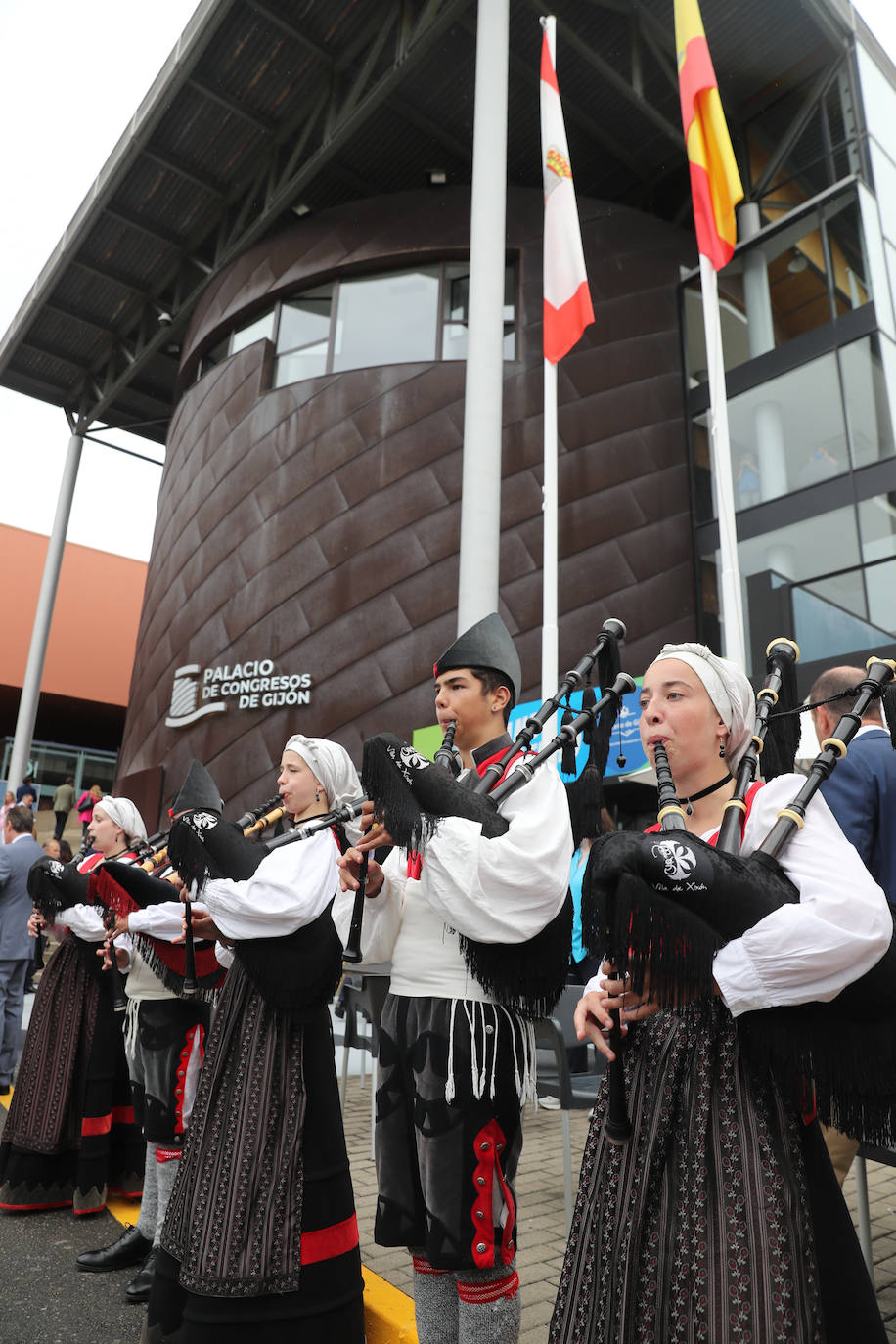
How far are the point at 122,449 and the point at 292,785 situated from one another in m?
19.4

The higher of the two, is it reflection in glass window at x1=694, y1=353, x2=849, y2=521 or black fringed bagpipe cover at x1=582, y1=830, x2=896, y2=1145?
reflection in glass window at x1=694, y1=353, x2=849, y2=521

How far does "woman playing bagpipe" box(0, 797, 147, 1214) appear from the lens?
4047 mm

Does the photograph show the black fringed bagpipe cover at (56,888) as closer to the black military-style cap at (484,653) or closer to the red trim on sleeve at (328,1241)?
the red trim on sleeve at (328,1241)

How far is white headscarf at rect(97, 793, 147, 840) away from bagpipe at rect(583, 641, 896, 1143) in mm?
3464

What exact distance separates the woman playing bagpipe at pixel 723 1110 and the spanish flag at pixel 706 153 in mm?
7764

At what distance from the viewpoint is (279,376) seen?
13.5m

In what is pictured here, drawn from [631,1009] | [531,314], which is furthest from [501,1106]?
[531,314]

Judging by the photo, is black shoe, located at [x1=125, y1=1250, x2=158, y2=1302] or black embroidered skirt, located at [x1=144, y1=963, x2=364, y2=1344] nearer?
black embroidered skirt, located at [x1=144, y1=963, x2=364, y2=1344]

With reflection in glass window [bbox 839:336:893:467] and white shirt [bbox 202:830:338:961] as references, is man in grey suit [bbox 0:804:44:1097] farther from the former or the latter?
reflection in glass window [bbox 839:336:893:467]

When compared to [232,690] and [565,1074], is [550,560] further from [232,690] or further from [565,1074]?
[232,690]

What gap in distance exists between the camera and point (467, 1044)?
84.3 inches

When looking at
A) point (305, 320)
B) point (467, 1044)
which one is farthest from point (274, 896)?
point (305, 320)

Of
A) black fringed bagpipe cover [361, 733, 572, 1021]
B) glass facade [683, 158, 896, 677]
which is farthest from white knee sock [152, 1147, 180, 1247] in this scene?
glass facade [683, 158, 896, 677]

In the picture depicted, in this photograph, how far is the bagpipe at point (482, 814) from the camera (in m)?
2.04
